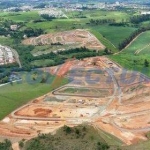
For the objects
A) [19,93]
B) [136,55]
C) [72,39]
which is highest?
[72,39]

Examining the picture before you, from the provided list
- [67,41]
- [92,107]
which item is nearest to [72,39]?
[67,41]

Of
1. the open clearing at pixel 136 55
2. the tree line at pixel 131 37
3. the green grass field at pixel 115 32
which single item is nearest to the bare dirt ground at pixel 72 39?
the green grass field at pixel 115 32

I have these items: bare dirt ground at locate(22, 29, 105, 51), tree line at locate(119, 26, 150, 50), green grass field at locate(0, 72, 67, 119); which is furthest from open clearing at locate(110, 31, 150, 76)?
green grass field at locate(0, 72, 67, 119)

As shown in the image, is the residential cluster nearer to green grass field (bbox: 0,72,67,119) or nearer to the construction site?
→ the construction site

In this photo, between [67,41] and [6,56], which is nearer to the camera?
[6,56]

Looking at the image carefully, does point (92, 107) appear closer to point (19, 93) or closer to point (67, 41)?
point (19, 93)

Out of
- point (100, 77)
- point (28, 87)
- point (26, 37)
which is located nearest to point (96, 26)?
point (26, 37)
